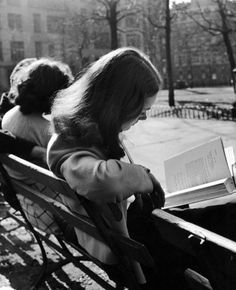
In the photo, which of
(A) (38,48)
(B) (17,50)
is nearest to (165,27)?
(B) (17,50)

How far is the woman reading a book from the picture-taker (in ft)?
5.82

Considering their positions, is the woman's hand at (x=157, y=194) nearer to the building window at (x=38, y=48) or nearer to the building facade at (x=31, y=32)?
the building facade at (x=31, y=32)

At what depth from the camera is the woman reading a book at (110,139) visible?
5.82ft

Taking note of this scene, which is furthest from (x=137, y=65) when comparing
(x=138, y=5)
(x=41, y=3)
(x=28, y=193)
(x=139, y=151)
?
(x=41, y=3)

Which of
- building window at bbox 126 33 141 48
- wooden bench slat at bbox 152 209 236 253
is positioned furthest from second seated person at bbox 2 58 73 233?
building window at bbox 126 33 141 48

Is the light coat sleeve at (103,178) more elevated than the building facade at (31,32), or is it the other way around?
the building facade at (31,32)

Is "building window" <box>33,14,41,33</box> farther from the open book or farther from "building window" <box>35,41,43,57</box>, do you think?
the open book

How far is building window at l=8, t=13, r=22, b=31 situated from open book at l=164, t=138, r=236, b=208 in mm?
60927

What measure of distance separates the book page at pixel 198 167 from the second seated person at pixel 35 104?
0.89m

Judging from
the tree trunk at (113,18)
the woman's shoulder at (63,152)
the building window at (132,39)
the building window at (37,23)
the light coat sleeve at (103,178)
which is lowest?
the light coat sleeve at (103,178)

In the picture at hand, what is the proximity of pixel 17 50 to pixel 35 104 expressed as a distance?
194ft

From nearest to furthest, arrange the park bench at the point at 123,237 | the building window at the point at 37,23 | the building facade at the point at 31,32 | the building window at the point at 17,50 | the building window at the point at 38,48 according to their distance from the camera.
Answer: the park bench at the point at 123,237
the building facade at the point at 31,32
the building window at the point at 17,50
the building window at the point at 38,48
the building window at the point at 37,23

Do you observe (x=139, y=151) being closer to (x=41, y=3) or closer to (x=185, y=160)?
(x=185, y=160)

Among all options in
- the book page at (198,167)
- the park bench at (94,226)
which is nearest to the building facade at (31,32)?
the book page at (198,167)
